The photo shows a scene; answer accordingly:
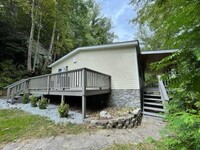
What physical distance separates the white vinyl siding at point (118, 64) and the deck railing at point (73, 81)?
22.0 inches

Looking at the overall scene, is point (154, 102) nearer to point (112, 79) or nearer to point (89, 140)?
point (112, 79)

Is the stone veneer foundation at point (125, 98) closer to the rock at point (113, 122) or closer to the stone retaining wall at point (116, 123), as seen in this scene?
the stone retaining wall at point (116, 123)

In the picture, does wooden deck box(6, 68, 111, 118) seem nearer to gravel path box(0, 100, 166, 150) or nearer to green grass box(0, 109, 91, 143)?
green grass box(0, 109, 91, 143)

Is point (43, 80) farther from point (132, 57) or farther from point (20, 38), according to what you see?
point (20, 38)

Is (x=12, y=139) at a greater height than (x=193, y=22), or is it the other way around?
(x=193, y=22)

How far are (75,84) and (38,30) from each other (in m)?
13.5

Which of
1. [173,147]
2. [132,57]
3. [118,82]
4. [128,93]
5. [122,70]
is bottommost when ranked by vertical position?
[173,147]

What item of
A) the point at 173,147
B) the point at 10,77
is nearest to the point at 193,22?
the point at 173,147

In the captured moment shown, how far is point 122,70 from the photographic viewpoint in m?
9.16

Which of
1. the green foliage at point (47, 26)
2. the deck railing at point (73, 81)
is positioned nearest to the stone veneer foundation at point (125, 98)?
the deck railing at point (73, 81)

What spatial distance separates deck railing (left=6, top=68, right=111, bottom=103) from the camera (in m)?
6.96

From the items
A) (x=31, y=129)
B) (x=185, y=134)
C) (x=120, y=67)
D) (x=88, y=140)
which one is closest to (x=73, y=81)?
(x=31, y=129)

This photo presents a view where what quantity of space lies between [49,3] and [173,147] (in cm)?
1715

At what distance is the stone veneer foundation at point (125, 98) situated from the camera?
333 inches
